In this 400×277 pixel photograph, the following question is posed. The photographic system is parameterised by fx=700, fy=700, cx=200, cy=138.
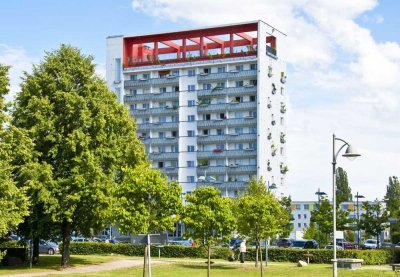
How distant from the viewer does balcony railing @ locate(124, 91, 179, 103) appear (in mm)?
123438

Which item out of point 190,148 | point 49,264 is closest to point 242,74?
point 190,148

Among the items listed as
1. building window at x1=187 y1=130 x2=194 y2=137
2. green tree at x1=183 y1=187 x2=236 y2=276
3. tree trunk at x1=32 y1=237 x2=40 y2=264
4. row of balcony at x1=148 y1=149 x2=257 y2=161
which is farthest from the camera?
building window at x1=187 y1=130 x2=194 y2=137

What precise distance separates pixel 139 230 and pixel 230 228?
293 inches

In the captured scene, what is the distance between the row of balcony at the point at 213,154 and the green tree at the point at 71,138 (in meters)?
63.7

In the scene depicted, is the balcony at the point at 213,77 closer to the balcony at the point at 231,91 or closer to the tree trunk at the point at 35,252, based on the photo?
the balcony at the point at 231,91

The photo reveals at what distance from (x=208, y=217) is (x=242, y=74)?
248 feet

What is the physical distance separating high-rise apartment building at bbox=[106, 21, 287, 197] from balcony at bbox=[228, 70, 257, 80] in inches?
6.6

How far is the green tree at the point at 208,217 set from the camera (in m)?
43.5

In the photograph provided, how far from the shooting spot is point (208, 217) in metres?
43.4

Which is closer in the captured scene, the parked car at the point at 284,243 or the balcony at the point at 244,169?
the parked car at the point at 284,243

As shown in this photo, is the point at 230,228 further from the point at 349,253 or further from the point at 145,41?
the point at 145,41

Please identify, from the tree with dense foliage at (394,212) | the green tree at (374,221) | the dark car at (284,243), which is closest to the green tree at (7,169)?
the tree with dense foliage at (394,212)

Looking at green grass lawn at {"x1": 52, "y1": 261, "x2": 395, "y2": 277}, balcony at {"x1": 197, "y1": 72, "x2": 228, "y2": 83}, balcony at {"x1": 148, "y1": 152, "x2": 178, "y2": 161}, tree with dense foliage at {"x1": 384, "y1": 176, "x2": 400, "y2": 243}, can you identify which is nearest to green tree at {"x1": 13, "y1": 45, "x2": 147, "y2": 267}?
green grass lawn at {"x1": 52, "y1": 261, "x2": 395, "y2": 277}

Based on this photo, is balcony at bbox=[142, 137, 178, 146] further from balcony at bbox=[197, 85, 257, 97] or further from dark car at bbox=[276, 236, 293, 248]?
dark car at bbox=[276, 236, 293, 248]
